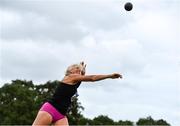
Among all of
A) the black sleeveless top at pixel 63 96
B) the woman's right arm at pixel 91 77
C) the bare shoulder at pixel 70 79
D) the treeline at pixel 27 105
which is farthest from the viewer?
the treeline at pixel 27 105

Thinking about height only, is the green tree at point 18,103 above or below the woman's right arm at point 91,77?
above

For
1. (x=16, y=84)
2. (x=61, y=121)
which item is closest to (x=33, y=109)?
(x=16, y=84)

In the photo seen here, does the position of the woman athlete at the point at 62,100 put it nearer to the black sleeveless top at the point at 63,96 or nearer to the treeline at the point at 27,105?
the black sleeveless top at the point at 63,96

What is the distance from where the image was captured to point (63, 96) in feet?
47.2

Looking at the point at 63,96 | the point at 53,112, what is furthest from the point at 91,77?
the point at 53,112

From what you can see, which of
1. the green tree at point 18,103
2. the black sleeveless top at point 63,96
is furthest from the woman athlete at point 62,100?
the green tree at point 18,103

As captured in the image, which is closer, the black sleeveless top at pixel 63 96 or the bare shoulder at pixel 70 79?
the bare shoulder at pixel 70 79

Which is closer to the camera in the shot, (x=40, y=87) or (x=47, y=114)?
(x=47, y=114)

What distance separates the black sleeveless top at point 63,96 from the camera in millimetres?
14352

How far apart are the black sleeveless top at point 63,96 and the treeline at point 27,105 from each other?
51.1 metres

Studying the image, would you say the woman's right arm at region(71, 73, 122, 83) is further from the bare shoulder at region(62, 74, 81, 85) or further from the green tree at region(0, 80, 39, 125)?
the green tree at region(0, 80, 39, 125)

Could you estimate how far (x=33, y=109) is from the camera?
74.9 meters

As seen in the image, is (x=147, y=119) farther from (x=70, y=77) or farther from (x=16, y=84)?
(x=70, y=77)

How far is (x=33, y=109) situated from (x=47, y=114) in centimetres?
6079
